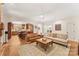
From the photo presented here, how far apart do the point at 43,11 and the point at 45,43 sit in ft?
1.90

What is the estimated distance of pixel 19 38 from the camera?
200cm

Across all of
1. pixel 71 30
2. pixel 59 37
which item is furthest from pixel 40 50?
pixel 71 30

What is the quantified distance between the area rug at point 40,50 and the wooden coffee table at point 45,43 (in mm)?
57

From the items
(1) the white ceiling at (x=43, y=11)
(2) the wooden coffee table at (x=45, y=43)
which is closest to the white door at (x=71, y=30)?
(1) the white ceiling at (x=43, y=11)

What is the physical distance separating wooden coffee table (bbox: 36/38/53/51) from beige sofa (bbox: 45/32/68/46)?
75 mm

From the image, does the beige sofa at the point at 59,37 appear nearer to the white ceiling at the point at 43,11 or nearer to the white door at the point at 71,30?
the white door at the point at 71,30

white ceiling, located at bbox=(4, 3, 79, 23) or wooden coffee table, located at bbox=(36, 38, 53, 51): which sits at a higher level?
white ceiling, located at bbox=(4, 3, 79, 23)

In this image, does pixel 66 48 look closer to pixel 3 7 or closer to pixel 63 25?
pixel 63 25

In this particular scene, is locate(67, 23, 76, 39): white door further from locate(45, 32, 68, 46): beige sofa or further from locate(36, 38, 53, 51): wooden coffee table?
locate(36, 38, 53, 51): wooden coffee table

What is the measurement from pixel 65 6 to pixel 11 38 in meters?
1.13

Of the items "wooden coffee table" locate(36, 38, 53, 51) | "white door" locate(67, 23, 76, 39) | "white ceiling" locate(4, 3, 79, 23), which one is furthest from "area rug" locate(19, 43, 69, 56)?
"white ceiling" locate(4, 3, 79, 23)

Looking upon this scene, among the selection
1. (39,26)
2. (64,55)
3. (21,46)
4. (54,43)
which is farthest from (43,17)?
(64,55)

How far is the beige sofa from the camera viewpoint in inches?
77.0

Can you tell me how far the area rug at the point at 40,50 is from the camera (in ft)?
6.47
